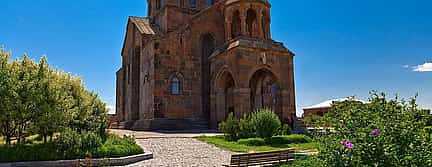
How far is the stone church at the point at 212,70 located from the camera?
24.9 metres

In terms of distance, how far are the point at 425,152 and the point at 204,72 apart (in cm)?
2319

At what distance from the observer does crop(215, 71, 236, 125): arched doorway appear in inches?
1038

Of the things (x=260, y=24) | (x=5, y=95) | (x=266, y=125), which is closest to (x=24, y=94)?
(x=5, y=95)

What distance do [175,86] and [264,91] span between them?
783cm

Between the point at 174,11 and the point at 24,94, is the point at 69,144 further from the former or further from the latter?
the point at 174,11

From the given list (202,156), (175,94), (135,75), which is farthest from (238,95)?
(135,75)

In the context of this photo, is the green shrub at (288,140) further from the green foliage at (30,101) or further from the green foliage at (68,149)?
the green foliage at (30,101)

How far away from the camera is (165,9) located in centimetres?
3300

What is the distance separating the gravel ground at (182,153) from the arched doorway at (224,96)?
836 centimetres

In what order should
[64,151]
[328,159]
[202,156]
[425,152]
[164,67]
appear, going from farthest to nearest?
1. [164,67]
2. [202,156]
3. [64,151]
4. [328,159]
5. [425,152]

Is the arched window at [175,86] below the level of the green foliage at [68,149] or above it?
above

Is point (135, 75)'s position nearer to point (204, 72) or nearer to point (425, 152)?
point (204, 72)

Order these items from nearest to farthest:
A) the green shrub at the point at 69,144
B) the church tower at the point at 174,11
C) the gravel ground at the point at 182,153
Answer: the gravel ground at the point at 182,153 → the green shrub at the point at 69,144 → the church tower at the point at 174,11

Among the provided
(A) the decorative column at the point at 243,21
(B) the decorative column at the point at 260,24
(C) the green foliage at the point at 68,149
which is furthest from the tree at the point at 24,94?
(B) the decorative column at the point at 260,24
